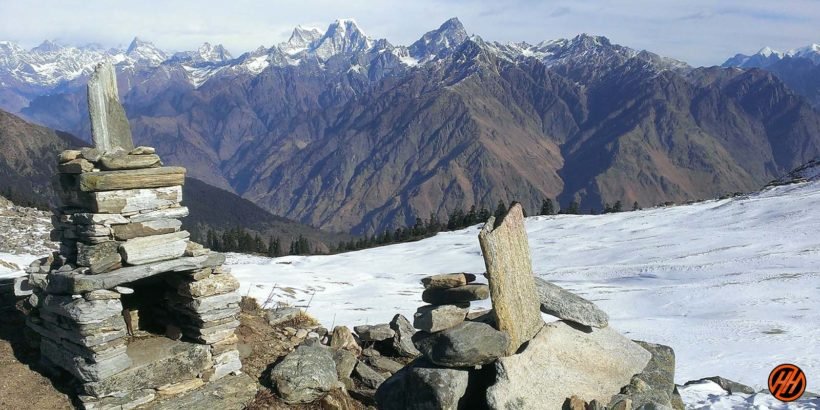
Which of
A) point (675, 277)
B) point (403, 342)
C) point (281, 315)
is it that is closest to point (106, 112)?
point (281, 315)

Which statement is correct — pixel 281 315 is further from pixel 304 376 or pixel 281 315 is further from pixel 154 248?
pixel 154 248

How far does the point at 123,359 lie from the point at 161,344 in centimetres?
150

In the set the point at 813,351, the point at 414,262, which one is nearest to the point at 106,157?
the point at 813,351

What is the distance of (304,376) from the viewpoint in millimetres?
13070

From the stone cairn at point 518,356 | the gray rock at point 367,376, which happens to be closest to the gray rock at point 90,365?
the gray rock at point 367,376

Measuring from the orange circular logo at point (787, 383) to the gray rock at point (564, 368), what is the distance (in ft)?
11.4

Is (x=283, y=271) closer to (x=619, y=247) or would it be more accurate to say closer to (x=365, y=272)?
(x=365, y=272)

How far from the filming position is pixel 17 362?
42.9 ft

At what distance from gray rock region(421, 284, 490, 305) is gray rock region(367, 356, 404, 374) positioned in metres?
2.82

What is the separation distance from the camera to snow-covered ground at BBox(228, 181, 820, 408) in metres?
22.9

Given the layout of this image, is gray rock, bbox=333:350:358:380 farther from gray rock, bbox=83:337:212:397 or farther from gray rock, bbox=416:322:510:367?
gray rock, bbox=416:322:510:367

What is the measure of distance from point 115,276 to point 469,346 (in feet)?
24.6

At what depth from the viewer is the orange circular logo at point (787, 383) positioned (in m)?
13.3

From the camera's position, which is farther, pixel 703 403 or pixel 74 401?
pixel 703 403
